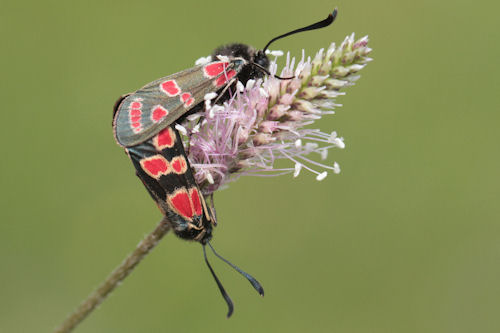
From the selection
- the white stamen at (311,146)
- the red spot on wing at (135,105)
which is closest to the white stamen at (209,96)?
the red spot on wing at (135,105)

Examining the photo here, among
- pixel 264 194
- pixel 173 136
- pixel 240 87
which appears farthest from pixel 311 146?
pixel 264 194

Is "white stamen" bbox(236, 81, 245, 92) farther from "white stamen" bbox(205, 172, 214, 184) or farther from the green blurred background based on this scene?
the green blurred background

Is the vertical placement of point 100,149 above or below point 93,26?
below

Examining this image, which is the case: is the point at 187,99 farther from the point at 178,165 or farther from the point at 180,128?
the point at 178,165

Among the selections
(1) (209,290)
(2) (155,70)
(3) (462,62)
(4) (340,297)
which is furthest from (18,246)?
(3) (462,62)

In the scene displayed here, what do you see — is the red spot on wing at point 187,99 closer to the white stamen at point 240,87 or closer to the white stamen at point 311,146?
the white stamen at point 240,87

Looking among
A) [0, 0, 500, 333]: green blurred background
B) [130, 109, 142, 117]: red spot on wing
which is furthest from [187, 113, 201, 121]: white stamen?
[0, 0, 500, 333]: green blurred background

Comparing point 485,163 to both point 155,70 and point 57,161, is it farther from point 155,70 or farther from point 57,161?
point 57,161

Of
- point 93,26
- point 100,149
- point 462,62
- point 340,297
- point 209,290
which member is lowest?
point 340,297
